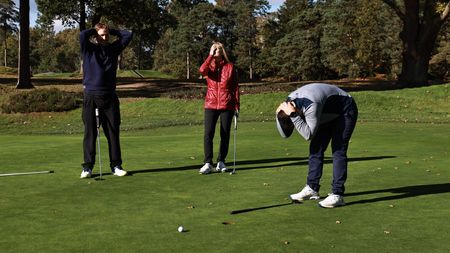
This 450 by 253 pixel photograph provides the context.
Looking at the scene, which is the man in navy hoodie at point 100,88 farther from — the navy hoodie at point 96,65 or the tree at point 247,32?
the tree at point 247,32

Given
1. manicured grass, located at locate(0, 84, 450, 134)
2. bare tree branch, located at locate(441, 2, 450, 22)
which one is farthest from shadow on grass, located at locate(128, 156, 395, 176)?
bare tree branch, located at locate(441, 2, 450, 22)

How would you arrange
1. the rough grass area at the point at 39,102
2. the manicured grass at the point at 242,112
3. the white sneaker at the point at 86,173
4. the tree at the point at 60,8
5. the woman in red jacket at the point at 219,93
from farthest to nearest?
the tree at the point at 60,8
the rough grass area at the point at 39,102
the manicured grass at the point at 242,112
the woman in red jacket at the point at 219,93
the white sneaker at the point at 86,173

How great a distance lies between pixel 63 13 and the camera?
4225 cm

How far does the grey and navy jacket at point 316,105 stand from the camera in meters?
6.04

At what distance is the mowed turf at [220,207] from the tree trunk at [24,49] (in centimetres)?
2476

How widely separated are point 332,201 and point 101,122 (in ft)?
13.8

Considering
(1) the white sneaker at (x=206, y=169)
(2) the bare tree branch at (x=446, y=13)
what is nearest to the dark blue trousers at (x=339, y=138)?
(1) the white sneaker at (x=206, y=169)

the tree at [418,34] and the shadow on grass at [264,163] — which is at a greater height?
the tree at [418,34]

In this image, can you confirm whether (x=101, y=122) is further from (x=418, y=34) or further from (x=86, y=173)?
(x=418, y=34)

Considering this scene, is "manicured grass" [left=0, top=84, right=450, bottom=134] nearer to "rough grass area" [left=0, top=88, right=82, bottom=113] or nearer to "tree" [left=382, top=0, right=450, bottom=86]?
"rough grass area" [left=0, top=88, right=82, bottom=113]

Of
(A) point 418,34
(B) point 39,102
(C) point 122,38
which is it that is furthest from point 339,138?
(A) point 418,34

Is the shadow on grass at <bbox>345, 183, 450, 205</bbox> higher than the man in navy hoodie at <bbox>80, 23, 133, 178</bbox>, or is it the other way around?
the man in navy hoodie at <bbox>80, 23, 133, 178</bbox>

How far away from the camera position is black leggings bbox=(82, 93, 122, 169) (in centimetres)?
850

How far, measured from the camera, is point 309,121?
6039mm
